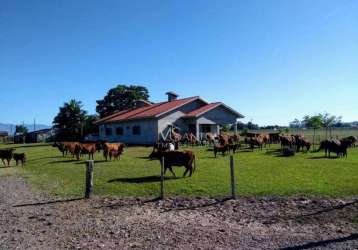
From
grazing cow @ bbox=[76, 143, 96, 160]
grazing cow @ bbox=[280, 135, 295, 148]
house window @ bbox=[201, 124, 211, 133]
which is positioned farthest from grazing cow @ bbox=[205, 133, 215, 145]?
grazing cow @ bbox=[76, 143, 96, 160]

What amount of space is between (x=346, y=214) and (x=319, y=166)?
32.6 ft

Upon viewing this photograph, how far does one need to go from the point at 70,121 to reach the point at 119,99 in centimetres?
1427

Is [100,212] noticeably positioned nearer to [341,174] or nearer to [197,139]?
[341,174]

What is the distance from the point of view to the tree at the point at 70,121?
222 ft

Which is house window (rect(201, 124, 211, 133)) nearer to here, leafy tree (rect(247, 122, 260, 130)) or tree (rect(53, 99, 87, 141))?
tree (rect(53, 99, 87, 141))

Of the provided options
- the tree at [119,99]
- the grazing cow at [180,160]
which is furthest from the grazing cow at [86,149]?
the tree at [119,99]

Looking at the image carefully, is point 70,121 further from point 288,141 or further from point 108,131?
point 288,141

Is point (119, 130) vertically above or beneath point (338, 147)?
above

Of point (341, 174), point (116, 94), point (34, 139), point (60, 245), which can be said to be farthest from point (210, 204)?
point (34, 139)

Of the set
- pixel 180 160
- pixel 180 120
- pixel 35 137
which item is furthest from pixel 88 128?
pixel 180 160

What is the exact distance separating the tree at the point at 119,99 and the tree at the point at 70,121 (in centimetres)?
1126

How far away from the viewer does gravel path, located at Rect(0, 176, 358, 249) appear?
8305 millimetres

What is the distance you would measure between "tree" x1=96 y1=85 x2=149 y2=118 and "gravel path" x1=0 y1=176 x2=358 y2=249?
6697cm

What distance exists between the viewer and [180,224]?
9734mm
